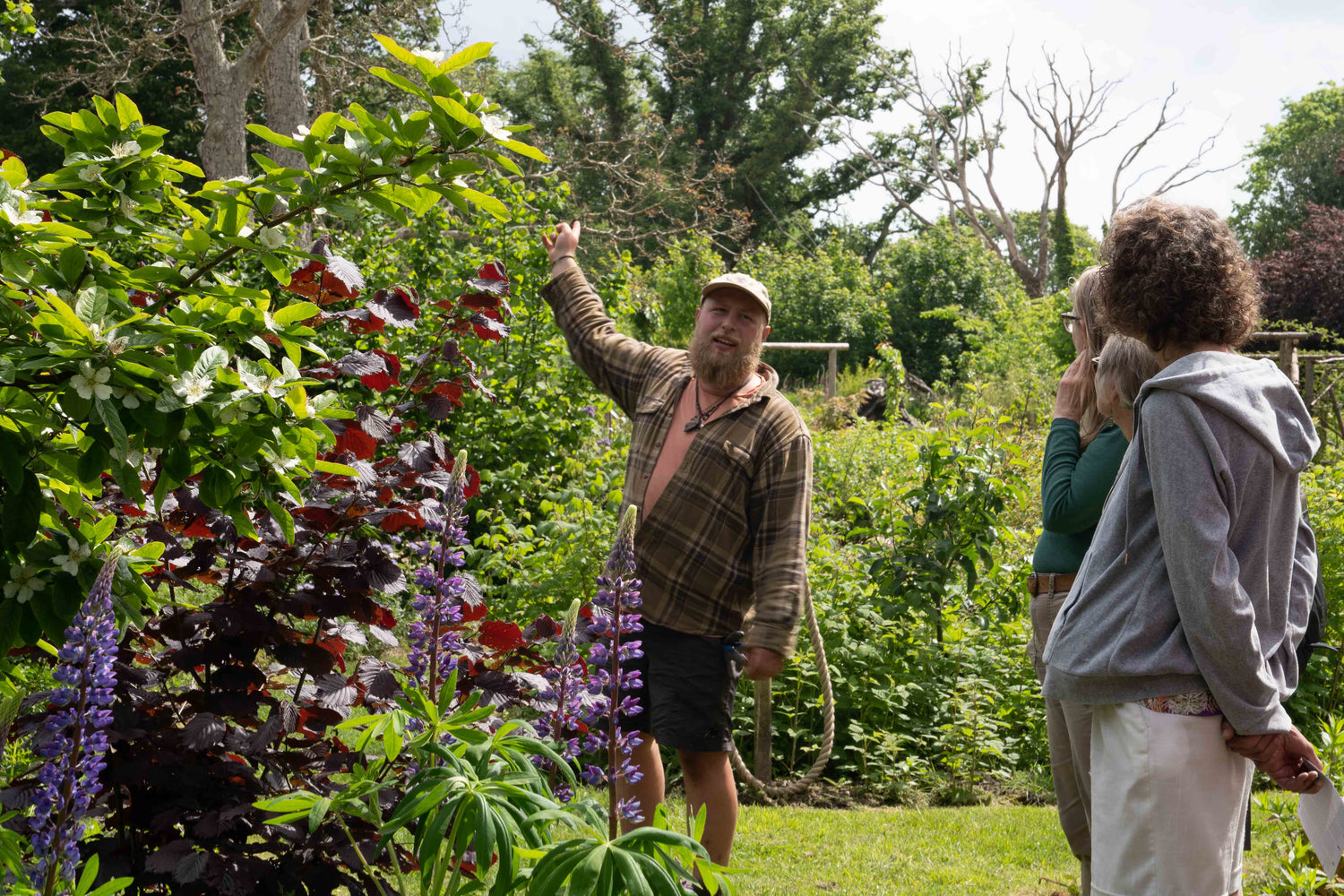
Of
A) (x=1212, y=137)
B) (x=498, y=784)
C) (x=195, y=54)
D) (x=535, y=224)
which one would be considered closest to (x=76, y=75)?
(x=195, y=54)

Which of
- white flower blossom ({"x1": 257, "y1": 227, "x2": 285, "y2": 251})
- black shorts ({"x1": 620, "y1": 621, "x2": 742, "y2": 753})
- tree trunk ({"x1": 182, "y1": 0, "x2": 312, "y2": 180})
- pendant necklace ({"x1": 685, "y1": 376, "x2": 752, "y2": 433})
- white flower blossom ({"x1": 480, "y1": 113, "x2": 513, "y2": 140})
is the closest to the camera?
white flower blossom ({"x1": 480, "y1": 113, "x2": 513, "y2": 140})

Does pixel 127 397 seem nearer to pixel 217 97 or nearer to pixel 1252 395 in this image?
pixel 1252 395

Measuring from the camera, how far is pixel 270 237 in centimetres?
179

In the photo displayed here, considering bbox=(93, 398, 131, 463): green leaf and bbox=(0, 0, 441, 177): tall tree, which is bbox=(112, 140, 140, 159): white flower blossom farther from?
bbox=(0, 0, 441, 177): tall tree

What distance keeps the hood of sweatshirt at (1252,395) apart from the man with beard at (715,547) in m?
1.31

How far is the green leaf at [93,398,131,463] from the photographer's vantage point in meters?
1.42

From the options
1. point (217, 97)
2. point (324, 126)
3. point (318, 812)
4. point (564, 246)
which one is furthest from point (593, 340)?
point (217, 97)

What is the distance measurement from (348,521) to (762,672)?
3.90 feet

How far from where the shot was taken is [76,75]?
11266mm

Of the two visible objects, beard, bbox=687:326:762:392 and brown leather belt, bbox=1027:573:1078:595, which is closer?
brown leather belt, bbox=1027:573:1078:595

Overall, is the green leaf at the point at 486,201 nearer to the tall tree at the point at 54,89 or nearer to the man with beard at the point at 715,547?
the man with beard at the point at 715,547

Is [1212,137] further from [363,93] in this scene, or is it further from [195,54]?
[195,54]

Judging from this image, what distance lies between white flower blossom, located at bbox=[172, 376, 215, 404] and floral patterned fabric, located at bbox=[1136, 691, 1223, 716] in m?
1.71

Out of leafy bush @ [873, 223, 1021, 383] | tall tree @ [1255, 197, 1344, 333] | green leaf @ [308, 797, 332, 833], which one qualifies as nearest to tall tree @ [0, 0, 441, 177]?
green leaf @ [308, 797, 332, 833]
